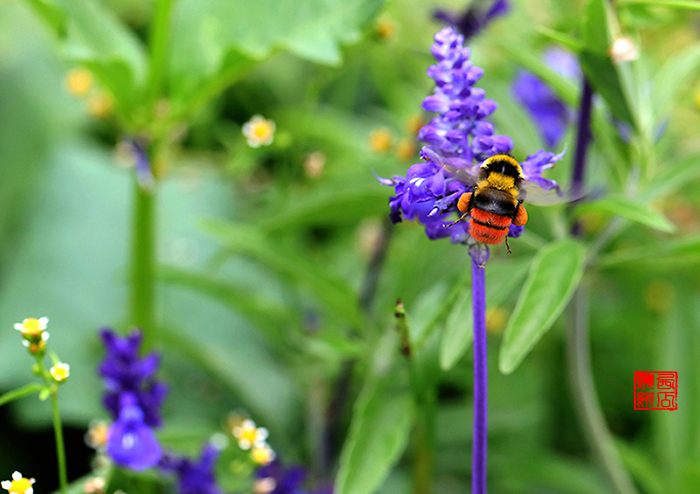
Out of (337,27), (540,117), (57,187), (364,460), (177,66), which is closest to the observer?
(364,460)

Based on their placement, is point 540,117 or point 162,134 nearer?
point 162,134

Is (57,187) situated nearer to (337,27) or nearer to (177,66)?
(177,66)

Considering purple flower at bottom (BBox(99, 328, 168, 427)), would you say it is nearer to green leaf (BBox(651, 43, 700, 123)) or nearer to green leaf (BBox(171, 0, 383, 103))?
green leaf (BBox(171, 0, 383, 103))

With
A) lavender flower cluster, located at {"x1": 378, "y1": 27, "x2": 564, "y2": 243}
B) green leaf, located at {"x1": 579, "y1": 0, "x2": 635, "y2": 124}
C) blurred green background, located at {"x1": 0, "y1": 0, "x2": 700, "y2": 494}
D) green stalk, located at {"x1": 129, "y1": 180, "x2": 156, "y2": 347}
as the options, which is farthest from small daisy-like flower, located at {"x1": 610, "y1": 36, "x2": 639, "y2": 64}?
green stalk, located at {"x1": 129, "y1": 180, "x2": 156, "y2": 347}

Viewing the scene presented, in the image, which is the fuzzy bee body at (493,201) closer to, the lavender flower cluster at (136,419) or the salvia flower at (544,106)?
the lavender flower cluster at (136,419)


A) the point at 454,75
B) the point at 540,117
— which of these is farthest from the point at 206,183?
the point at 454,75

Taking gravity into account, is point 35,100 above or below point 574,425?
above
